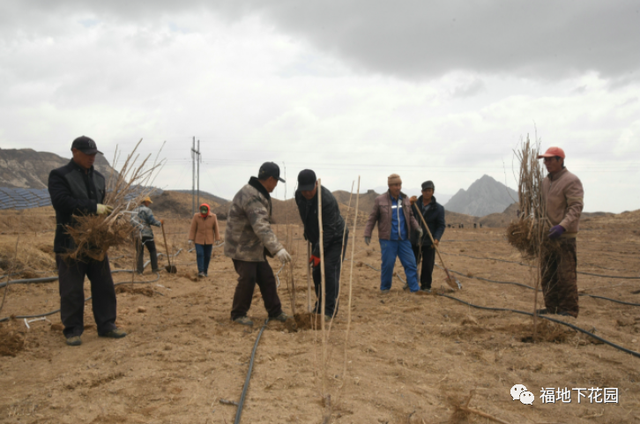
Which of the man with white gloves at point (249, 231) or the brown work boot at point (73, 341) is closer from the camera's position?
the brown work boot at point (73, 341)

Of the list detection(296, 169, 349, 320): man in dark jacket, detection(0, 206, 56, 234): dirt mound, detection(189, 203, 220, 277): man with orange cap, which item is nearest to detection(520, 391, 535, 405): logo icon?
detection(296, 169, 349, 320): man in dark jacket

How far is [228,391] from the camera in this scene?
2.49m

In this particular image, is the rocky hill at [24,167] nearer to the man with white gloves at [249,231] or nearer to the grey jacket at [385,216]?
the grey jacket at [385,216]

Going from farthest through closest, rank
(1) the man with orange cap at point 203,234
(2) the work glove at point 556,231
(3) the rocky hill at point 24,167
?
(3) the rocky hill at point 24,167
(1) the man with orange cap at point 203,234
(2) the work glove at point 556,231

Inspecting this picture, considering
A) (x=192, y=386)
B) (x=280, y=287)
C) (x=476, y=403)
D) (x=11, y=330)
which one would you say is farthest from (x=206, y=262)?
(x=476, y=403)

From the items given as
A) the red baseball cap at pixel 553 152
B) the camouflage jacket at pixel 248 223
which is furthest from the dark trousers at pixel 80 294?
the red baseball cap at pixel 553 152

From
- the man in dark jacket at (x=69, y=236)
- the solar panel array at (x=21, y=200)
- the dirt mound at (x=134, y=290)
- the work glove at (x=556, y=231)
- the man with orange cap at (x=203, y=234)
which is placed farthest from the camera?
the solar panel array at (x=21, y=200)

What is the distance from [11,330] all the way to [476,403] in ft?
13.1

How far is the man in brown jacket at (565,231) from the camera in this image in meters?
3.95

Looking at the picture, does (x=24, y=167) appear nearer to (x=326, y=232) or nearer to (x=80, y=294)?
(x=80, y=294)

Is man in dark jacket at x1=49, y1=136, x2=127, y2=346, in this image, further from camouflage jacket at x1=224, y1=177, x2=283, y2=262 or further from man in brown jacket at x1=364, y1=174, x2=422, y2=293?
man in brown jacket at x1=364, y1=174, x2=422, y2=293

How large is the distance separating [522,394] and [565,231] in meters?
2.08

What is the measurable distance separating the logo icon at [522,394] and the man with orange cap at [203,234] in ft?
19.3

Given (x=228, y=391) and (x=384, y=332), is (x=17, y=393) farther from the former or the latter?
(x=384, y=332)
